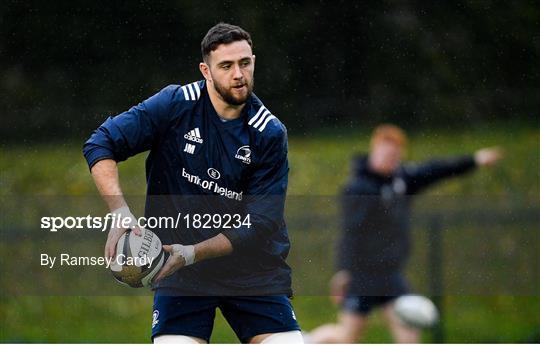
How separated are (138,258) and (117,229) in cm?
17

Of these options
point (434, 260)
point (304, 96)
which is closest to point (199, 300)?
Answer: point (434, 260)

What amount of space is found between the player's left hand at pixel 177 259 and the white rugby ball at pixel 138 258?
2 centimetres

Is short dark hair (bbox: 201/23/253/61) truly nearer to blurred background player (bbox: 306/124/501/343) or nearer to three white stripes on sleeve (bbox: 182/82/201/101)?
three white stripes on sleeve (bbox: 182/82/201/101)

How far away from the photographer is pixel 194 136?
13.9 feet

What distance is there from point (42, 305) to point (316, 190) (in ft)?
7.47

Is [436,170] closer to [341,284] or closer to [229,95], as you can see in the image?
[341,284]

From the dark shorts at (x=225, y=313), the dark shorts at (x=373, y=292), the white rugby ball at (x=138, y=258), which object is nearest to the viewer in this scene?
the white rugby ball at (x=138, y=258)

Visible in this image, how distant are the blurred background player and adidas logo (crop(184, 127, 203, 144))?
9.36ft

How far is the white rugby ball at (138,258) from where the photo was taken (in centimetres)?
398

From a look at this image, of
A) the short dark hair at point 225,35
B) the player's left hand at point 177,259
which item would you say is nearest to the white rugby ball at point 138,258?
the player's left hand at point 177,259

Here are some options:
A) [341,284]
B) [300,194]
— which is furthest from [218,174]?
[300,194]

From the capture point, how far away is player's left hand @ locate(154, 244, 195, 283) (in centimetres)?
407

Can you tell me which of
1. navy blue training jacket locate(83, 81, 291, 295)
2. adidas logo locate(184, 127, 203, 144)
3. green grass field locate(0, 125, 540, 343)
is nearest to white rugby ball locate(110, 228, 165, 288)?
navy blue training jacket locate(83, 81, 291, 295)

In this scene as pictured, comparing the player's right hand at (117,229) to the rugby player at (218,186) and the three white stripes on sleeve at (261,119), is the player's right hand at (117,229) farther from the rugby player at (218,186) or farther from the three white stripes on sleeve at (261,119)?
the three white stripes on sleeve at (261,119)
